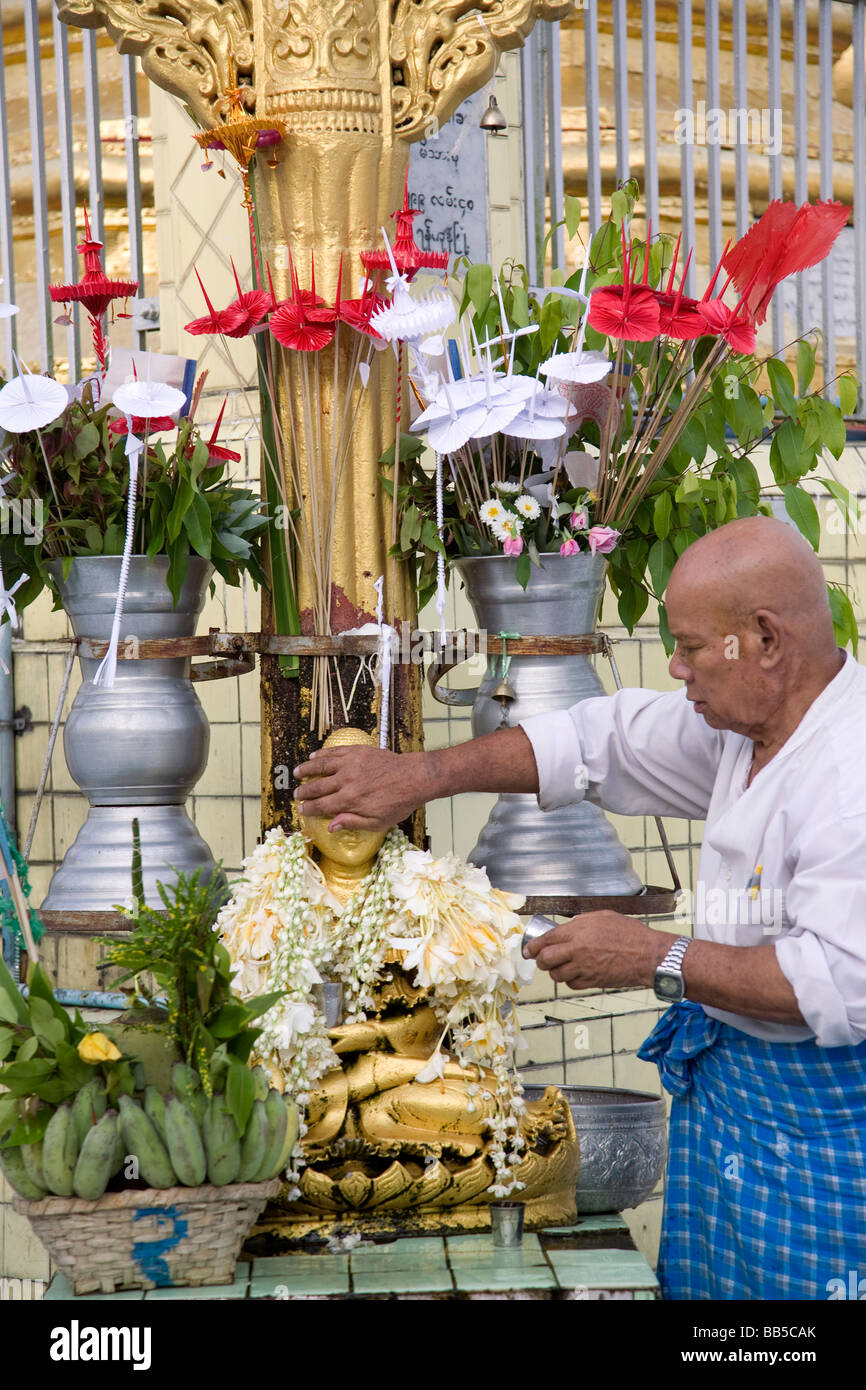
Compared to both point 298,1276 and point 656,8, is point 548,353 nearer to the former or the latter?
point 298,1276

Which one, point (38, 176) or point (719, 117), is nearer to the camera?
point (38, 176)

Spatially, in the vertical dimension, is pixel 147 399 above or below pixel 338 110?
below

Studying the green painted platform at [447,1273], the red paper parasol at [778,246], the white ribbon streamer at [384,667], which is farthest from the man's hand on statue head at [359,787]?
the red paper parasol at [778,246]

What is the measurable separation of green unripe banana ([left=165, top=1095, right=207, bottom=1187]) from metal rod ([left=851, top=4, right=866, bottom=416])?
3539 mm

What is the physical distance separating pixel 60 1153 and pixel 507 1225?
2.02 feet

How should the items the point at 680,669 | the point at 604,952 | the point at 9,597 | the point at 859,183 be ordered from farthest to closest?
the point at 859,183 < the point at 9,597 < the point at 680,669 < the point at 604,952

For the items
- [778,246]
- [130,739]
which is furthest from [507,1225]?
[778,246]

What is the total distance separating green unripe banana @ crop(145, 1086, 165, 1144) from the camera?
170 cm

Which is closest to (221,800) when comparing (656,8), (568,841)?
(568,841)

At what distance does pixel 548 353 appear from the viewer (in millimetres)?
2350

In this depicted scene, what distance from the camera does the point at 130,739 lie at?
89.7 inches

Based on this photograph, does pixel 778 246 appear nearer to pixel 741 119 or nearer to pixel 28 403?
pixel 28 403

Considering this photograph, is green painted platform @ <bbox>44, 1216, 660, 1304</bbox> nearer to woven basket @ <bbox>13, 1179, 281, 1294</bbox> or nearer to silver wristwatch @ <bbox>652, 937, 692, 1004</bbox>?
woven basket @ <bbox>13, 1179, 281, 1294</bbox>
